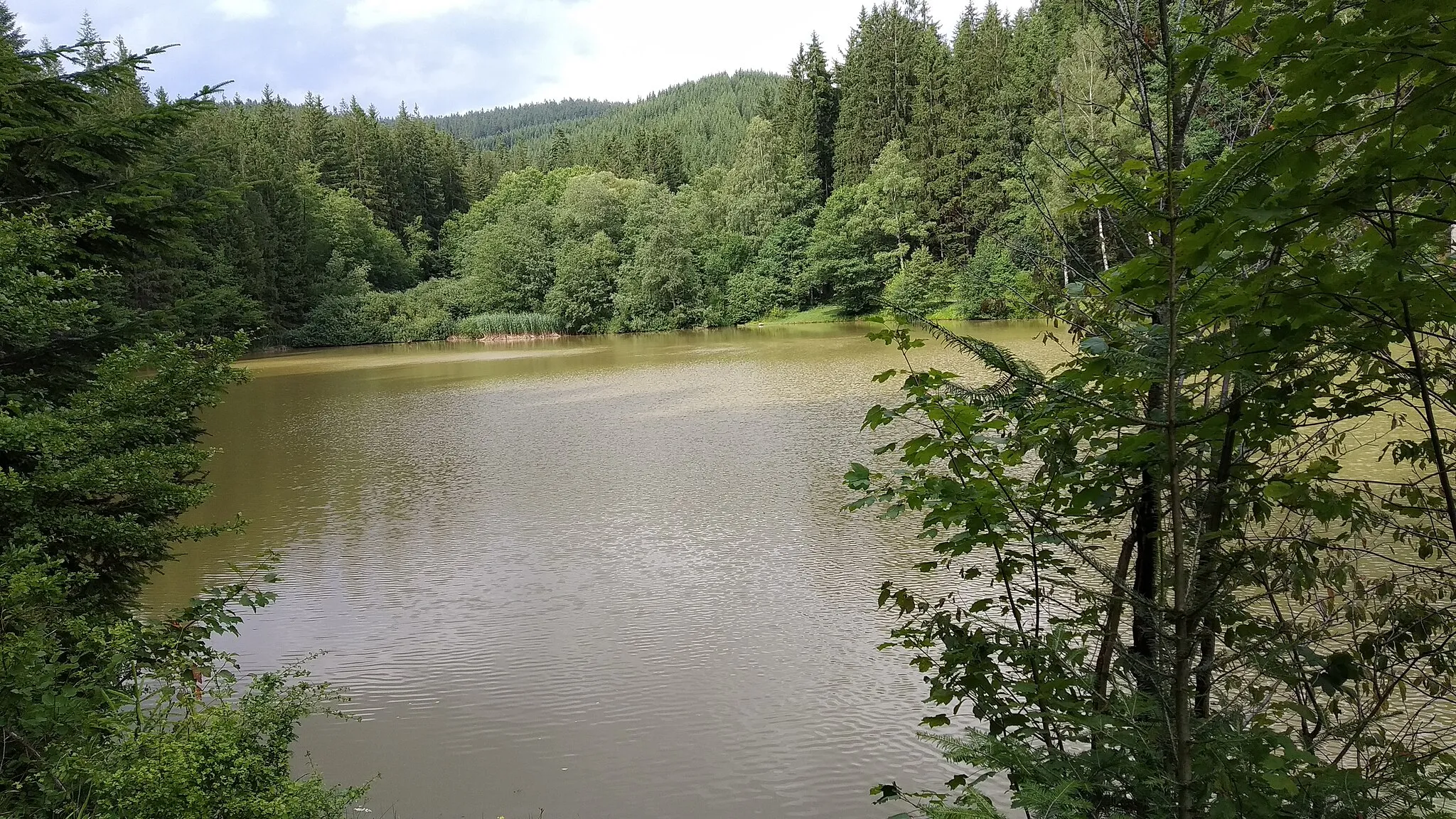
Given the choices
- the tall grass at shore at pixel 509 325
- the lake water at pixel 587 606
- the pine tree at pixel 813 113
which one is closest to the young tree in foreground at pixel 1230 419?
the lake water at pixel 587 606

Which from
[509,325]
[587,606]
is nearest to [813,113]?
[509,325]

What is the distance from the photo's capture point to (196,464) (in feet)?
13.1

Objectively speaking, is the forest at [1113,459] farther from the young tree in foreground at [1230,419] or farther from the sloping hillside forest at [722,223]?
the sloping hillside forest at [722,223]

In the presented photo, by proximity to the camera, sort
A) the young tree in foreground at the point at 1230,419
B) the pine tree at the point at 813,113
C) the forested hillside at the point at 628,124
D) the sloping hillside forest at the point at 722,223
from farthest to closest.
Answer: the forested hillside at the point at 628,124 → the pine tree at the point at 813,113 → the sloping hillside forest at the point at 722,223 → the young tree in foreground at the point at 1230,419

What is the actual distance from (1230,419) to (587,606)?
4.88 m

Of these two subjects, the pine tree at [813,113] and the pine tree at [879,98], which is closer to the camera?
the pine tree at [879,98]

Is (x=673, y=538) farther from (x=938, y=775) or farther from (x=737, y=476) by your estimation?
(x=938, y=775)

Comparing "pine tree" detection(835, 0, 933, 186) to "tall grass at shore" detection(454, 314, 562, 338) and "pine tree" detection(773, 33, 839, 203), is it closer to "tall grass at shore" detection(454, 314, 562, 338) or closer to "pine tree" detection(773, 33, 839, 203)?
"pine tree" detection(773, 33, 839, 203)

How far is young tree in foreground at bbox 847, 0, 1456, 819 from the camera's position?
Answer: 1.39m

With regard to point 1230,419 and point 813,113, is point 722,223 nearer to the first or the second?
point 813,113

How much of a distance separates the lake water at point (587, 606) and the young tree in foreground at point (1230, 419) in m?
1.83

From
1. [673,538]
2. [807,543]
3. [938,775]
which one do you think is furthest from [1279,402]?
[673,538]

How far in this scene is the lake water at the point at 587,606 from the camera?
150 inches

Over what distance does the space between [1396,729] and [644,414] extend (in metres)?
11.0
